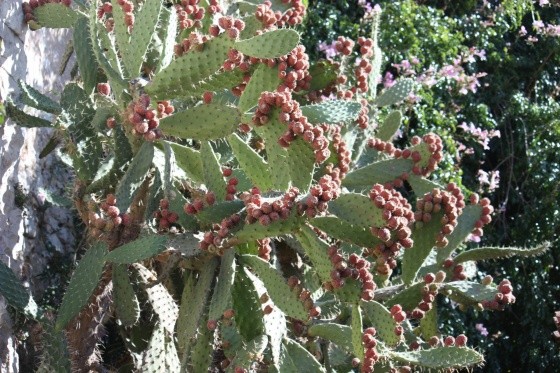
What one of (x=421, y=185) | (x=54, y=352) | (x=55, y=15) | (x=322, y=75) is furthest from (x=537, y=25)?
(x=54, y=352)

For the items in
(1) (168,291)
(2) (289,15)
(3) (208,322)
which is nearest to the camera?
(3) (208,322)

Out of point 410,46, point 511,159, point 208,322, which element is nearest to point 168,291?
point 208,322

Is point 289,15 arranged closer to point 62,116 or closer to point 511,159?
point 62,116

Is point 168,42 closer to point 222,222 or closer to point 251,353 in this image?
point 222,222

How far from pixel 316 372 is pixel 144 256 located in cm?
64

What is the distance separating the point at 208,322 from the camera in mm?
2664

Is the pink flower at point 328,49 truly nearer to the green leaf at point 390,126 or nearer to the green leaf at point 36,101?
the green leaf at point 390,126

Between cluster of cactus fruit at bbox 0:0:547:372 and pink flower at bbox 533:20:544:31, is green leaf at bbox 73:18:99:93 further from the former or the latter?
pink flower at bbox 533:20:544:31

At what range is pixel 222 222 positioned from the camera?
104 inches

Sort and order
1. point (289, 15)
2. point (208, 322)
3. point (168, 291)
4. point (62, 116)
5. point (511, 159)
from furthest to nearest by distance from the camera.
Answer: point (511, 159) < point (289, 15) < point (168, 291) < point (62, 116) < point (208, 322)

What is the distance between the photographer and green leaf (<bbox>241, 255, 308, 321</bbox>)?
8.66 feet

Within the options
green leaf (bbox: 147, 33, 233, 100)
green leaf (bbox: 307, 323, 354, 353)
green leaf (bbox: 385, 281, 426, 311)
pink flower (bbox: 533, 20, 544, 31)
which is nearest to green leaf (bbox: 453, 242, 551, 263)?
green leaf (bbox: 385, 281, 426, 311)

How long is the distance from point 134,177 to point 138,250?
280mm

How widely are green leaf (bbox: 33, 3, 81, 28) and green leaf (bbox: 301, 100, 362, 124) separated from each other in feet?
3.31
